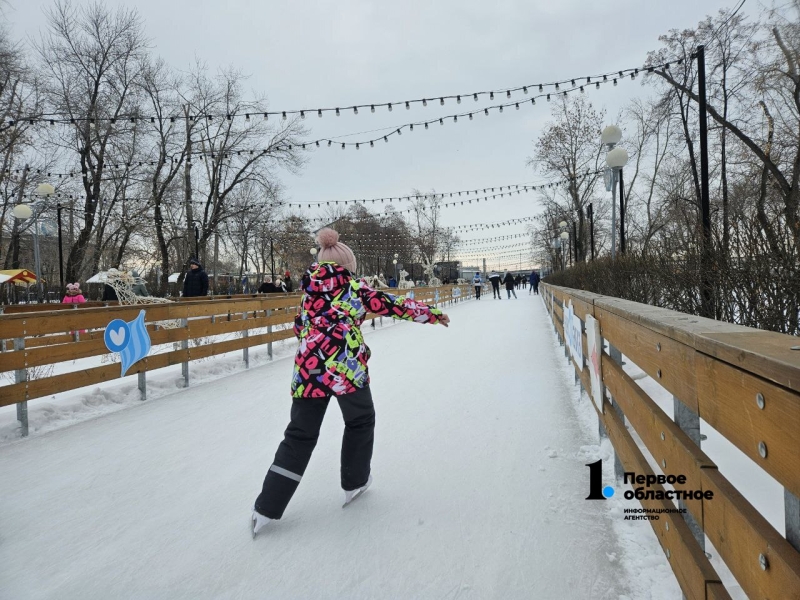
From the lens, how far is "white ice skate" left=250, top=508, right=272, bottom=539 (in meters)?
2.51

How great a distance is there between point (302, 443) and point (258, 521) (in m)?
0.41

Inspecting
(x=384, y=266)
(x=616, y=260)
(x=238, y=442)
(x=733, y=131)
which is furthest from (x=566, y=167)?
(x=384, y=266)

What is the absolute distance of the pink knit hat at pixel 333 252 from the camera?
9.07 ft

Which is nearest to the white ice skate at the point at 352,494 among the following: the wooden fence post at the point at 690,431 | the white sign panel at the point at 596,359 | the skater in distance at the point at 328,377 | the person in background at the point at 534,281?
the skater in distance at the point at 328,377

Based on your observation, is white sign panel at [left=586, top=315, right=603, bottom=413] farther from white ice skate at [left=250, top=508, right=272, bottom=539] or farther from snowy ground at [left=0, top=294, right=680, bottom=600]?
white ice skate at [left=250, top=508, right=272, bottom=539]

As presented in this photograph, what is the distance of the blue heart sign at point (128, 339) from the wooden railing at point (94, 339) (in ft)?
0.19

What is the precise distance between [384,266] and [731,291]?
63.3 m

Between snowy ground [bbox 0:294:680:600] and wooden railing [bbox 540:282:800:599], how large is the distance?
54cm

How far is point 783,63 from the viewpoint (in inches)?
611

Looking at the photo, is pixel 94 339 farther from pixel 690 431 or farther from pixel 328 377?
pixel 690 431

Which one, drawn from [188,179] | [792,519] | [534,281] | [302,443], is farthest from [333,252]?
[534,281]

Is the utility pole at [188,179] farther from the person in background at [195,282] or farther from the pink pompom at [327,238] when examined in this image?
the pink pompom at [327,238]

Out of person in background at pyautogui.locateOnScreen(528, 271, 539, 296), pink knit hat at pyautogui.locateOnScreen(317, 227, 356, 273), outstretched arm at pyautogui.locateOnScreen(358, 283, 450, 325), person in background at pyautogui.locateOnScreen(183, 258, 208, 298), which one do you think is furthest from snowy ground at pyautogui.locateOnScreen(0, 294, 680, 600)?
person in background at pyautogui.locateOnScreen(528, 271, 539, 296)

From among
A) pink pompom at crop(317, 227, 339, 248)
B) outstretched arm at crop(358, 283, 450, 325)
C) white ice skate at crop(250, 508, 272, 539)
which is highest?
pink pompom at crop(317, 227, 339, 248)
